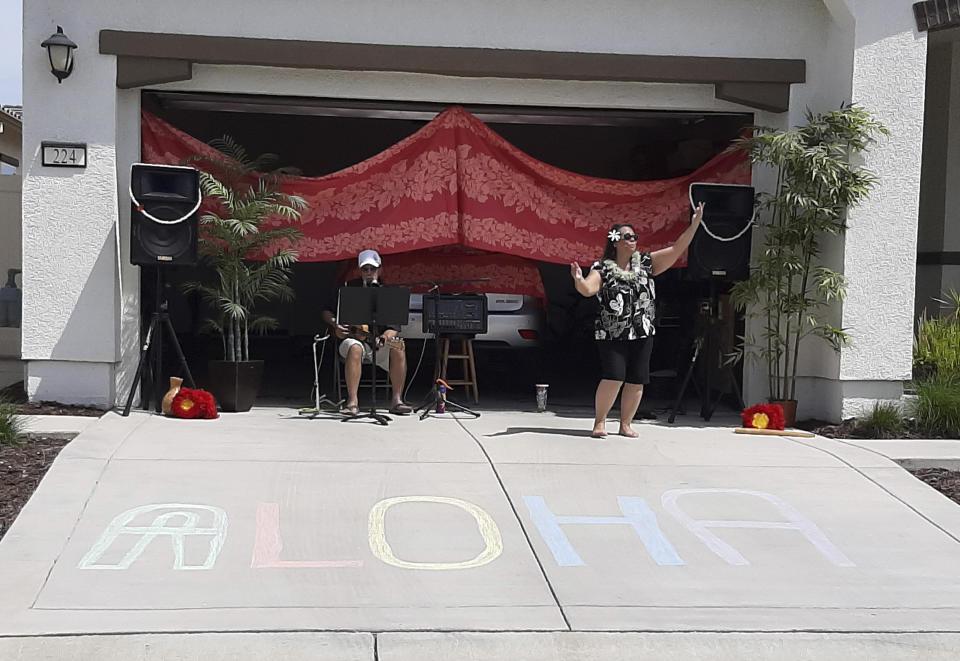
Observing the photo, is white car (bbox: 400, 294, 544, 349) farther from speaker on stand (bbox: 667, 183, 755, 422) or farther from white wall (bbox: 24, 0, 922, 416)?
white wall (bbox: 24, 0, 922, 416)

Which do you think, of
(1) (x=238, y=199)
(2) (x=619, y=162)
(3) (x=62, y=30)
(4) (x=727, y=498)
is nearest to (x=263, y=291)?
(1) (x=238, y=199)

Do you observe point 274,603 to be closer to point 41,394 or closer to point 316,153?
point 41,394

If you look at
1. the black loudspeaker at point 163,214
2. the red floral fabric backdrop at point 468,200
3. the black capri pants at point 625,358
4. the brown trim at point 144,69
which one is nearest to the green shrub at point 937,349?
the red floral fabric backdrop at point 468,200

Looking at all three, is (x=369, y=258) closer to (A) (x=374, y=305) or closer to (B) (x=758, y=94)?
(A) (x=374, y=305)

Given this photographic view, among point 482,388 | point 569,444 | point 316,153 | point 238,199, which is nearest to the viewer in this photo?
point 569,444

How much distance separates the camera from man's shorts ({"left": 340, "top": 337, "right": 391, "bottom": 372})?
8977 mm

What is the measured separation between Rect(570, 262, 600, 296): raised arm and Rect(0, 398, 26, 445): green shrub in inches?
156

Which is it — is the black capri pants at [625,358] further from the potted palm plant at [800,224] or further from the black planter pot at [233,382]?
the black planter pot at [233,382]

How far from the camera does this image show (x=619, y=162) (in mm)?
14805

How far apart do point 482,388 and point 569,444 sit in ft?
11.7

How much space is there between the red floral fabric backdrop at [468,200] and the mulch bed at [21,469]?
292 cm

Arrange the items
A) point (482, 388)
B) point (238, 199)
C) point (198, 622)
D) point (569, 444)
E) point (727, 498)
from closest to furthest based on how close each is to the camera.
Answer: point (198, 622) < point (727, 498) < point (569, 444) < point (238, 199) < point (482, 388)

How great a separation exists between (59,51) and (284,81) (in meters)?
1.79

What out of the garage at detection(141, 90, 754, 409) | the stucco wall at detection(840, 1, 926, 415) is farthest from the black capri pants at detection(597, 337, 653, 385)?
the stucco wall at detection(840, 1, 926, 415)
